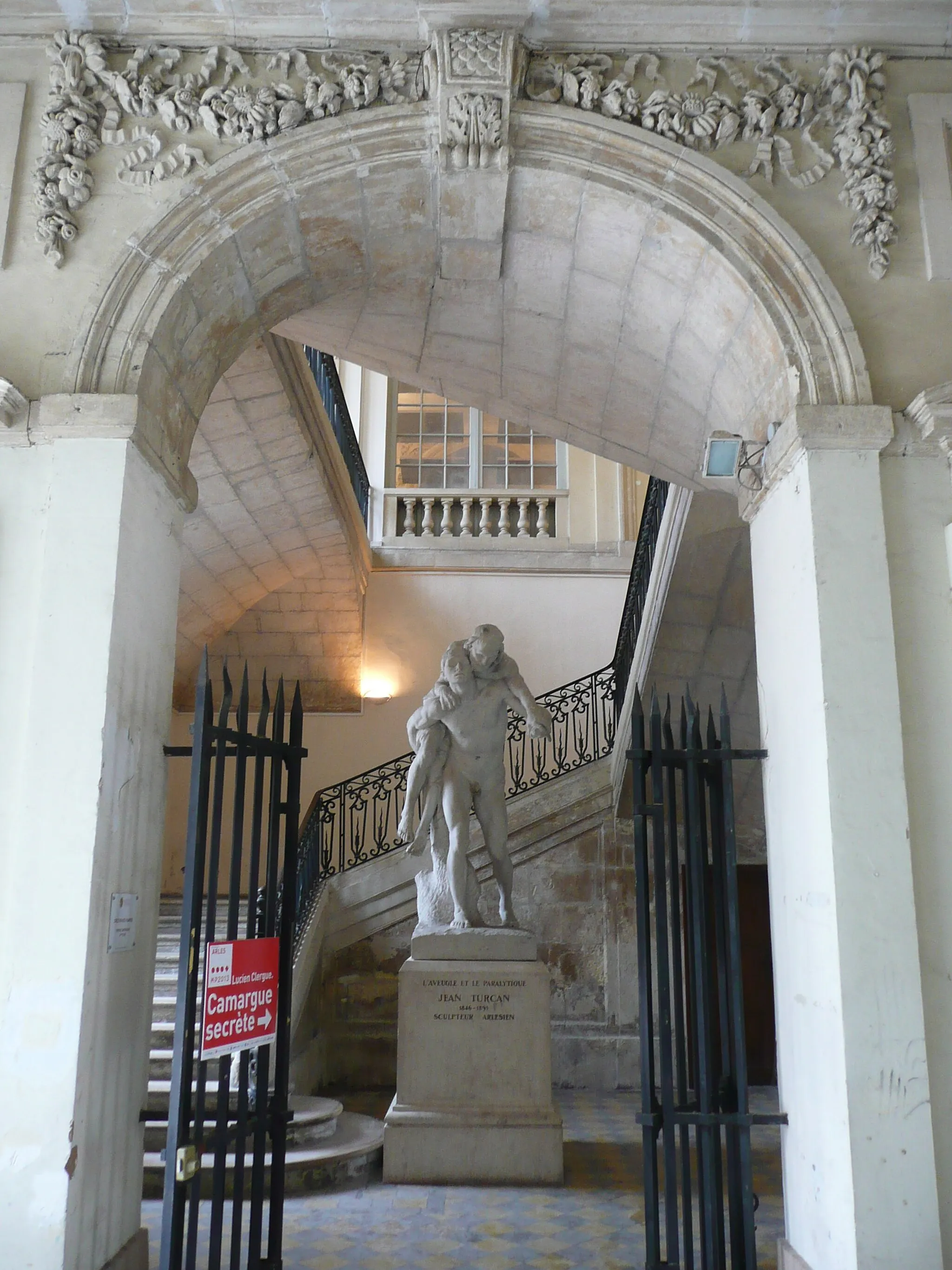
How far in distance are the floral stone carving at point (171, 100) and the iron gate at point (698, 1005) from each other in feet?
8.56

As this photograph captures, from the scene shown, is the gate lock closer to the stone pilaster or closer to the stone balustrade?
the stone pilaster

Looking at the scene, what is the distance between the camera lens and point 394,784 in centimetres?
1107

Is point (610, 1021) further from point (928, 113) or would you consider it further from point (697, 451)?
point (928, 113)

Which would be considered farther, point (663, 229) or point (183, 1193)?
point (663, 229)

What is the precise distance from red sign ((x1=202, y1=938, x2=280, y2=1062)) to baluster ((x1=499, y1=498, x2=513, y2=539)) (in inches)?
352

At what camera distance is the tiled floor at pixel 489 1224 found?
4492mm

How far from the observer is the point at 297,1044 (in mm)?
7883

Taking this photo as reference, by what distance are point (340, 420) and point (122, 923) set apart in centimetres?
815

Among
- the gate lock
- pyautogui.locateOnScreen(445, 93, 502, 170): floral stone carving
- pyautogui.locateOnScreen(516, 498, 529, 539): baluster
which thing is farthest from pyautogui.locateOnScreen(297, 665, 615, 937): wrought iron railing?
pyautogui.locateOnScreen(445, 93, 502, 170): floral stone carving

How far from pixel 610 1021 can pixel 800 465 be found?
6599 mm

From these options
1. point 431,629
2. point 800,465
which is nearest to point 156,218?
point 800,465

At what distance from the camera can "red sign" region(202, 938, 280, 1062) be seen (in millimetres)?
3426

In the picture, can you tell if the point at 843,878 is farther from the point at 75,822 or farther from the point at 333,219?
the point at 333,219

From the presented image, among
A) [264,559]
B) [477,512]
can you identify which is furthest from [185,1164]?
[477,512]
